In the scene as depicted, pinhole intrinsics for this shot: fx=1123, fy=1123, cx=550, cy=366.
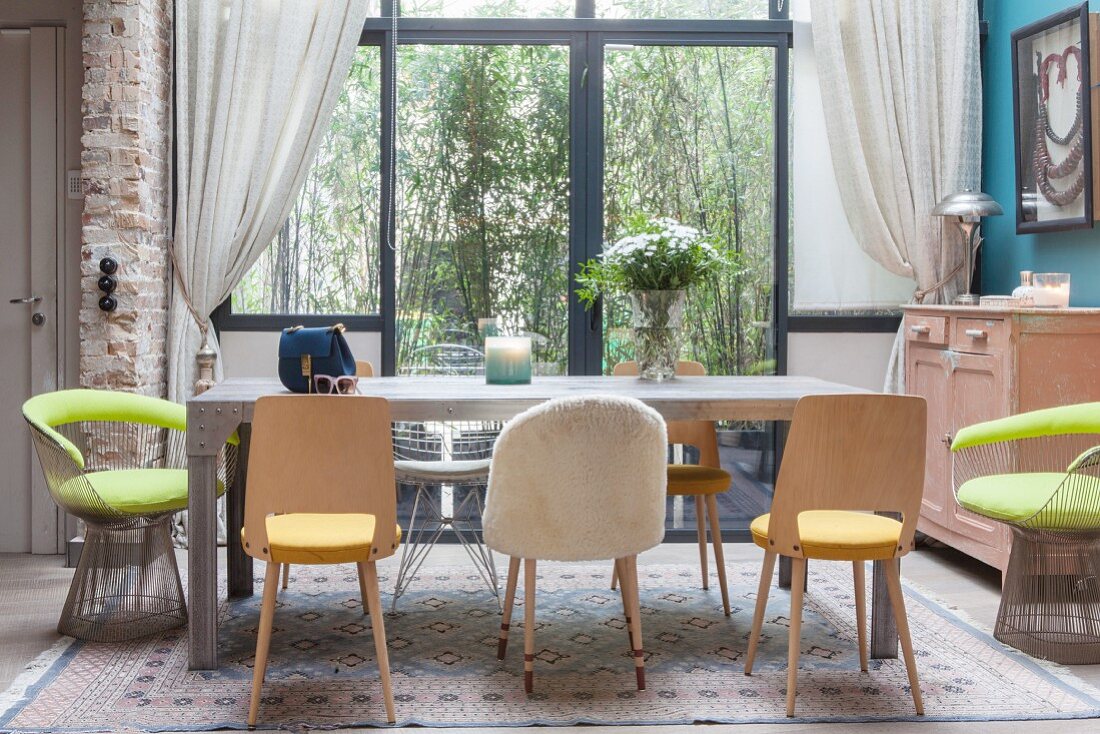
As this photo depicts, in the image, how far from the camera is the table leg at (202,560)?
10.5ft

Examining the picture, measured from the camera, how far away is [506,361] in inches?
146

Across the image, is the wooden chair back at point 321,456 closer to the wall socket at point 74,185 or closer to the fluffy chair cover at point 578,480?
the fluffy chair cover at point 578,480

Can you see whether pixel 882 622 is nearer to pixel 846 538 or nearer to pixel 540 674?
pixel 846 538

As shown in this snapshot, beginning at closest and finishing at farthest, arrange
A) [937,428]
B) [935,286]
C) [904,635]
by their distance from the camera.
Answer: [904,635] → [937,428] → [935,286]

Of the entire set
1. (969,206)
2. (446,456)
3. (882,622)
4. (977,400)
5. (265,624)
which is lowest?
(882,622)

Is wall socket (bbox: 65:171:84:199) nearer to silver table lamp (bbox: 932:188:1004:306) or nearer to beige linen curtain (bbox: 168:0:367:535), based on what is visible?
beige linen curtain (bbox: 168:0:367:535)

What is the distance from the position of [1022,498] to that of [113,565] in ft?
9.49

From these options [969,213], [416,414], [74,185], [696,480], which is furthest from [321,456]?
[969,213]

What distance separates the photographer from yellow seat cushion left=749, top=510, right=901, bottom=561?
9.80 feet

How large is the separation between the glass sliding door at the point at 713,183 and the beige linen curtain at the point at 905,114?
33 cm

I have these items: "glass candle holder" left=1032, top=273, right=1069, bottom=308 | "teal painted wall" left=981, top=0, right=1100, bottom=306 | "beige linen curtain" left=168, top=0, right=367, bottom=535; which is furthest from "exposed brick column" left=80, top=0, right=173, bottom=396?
"teal painted wall" left=981, top=0, right=1100, bottom=306

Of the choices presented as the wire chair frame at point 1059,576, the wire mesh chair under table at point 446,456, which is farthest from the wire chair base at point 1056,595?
the wire mesh chair under table at point 446,456

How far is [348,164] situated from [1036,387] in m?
3.04

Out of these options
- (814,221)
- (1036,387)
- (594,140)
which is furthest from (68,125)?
(1036,387)
